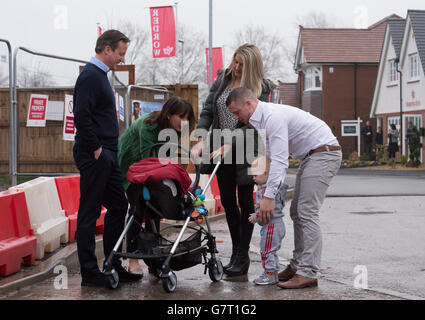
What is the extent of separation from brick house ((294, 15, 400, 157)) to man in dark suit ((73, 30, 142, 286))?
4125 centimetres

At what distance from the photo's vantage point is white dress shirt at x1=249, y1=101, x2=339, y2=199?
5.45 meters

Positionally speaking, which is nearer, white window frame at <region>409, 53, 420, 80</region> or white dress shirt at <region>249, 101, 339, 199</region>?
white dress shirt at <region>249, 101, 339, 199</region>

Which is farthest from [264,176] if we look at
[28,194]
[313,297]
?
[28,194]

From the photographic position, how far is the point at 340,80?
47.8 meters

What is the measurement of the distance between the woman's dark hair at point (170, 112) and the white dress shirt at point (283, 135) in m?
0.64

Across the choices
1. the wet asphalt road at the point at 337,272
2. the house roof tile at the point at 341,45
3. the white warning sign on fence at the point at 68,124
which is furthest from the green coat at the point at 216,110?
the house roof tile at the point at 341,45

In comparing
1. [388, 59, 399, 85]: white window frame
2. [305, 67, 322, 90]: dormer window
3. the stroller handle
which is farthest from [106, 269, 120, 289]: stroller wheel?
[305, 67, 322, 90]: dormer window

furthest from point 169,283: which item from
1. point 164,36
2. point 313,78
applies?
point 313,78

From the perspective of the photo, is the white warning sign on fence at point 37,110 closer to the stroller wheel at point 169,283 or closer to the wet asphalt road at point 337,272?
the wet asphalt road at point 337,272

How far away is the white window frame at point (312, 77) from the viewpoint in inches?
1914

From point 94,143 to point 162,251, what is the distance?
99 centimetres

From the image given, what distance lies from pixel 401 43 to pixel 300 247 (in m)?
33.0

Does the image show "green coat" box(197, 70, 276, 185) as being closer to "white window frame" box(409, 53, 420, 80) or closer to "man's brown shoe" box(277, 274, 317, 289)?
"man's brown shoe" box(277, 274, 317, 289)

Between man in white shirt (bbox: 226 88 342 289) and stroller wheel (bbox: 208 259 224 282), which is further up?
man in white shirt (bbox: 226 88 342 289)
